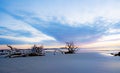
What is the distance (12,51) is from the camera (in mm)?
77500

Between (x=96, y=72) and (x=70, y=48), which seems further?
(x=70, y=48)

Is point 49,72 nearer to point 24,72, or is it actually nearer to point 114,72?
point 24,72

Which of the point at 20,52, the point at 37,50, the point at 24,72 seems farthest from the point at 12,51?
the point at 24,72

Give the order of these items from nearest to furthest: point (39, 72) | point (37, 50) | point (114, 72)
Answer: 1. point (114, 72)
2. point (39, 72)
3. point (37, 50)

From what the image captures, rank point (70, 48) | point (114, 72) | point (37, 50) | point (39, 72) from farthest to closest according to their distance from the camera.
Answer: point (70, 48) → point (37, 50) → point (39, 72) → point (114, 72)

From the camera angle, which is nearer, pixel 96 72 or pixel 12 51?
pixel 96 72

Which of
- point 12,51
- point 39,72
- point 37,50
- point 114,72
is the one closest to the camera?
point 114,72

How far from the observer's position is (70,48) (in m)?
107

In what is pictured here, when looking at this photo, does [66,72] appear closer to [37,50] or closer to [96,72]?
[96,72]

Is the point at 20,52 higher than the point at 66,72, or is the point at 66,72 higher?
the point at 20,52

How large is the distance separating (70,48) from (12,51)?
37920 millimetres

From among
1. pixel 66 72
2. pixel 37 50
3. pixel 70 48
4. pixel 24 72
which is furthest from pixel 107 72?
pixel 70 48

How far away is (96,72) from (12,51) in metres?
59.7

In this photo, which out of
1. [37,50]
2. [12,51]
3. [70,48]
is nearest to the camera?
A: [12,51]
